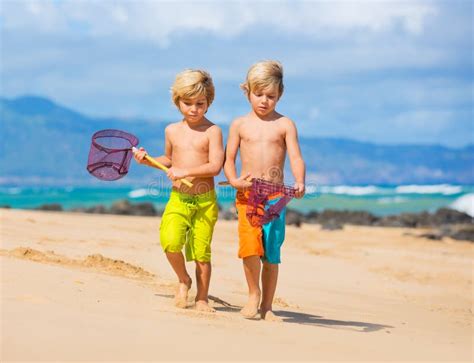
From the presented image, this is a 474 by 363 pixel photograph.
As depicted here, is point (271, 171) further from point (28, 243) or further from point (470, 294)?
point (470, 294)

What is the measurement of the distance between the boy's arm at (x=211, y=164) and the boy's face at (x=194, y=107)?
13 centimetres

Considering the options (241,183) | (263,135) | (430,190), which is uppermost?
(430,190)

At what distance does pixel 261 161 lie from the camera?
6.05 meters

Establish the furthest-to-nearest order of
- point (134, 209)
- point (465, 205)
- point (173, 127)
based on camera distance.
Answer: point (465, 205), point (134, 209), point (173, 127)

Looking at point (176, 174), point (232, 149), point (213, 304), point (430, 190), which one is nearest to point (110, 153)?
point (176, 174)

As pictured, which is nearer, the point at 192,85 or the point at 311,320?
the point at 192,85

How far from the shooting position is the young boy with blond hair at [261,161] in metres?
5.92

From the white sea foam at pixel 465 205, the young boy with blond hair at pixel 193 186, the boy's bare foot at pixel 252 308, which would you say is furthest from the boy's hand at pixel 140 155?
the white sea foam at pixel 465 205

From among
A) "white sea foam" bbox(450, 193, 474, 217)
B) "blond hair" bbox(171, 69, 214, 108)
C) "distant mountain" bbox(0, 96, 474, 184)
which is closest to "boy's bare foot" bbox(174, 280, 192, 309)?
"blond hair" bbox(171, 69, 214, 108)

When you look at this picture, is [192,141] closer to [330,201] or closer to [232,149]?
[232,149]

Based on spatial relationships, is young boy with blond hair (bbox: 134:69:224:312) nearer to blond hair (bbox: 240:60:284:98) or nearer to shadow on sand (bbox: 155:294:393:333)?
blond hair (bbox: 240:60:284:98)

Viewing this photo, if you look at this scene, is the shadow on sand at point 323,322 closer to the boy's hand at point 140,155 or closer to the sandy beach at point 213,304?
the sandy beach at point 213,304

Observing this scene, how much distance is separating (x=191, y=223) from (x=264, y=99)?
0.99 m

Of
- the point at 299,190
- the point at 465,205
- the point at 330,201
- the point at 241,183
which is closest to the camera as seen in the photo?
the point at 299,190
